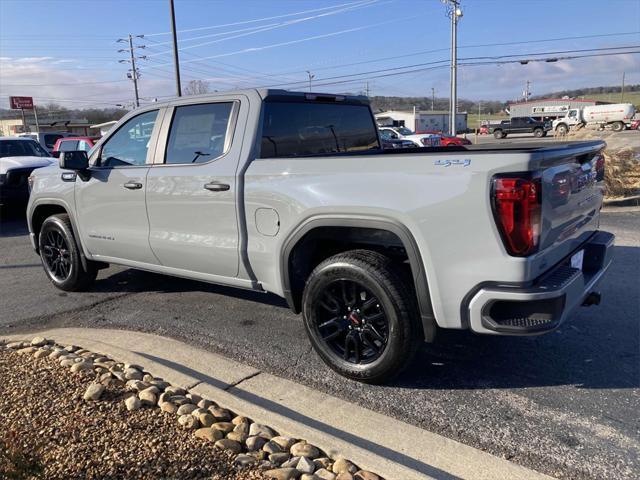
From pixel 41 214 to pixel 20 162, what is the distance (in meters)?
6.36

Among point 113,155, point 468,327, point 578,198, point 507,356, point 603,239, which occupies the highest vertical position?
point 113,155

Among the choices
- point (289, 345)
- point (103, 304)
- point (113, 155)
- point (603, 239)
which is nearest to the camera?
point (603, 239)

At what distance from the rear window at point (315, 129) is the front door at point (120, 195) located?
46.9 inches

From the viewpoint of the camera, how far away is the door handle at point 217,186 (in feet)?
13.0

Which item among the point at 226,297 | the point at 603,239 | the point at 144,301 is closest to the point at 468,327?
the point at 603,239

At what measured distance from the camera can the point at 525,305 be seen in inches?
113

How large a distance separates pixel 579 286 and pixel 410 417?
1255mm

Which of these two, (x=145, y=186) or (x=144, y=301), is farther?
(x=144, y=301)

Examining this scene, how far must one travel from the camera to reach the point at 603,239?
3.82m

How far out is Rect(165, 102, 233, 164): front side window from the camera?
4176 mm

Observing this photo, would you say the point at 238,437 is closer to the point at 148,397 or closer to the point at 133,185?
the point at 148,397

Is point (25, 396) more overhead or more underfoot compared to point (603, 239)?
more underfoot

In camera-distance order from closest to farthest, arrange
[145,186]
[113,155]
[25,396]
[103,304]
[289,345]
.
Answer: [25,396] < [289,345] < [145,186] < [113,155] < [103,304]

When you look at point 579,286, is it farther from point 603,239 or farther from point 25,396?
point 25,396
